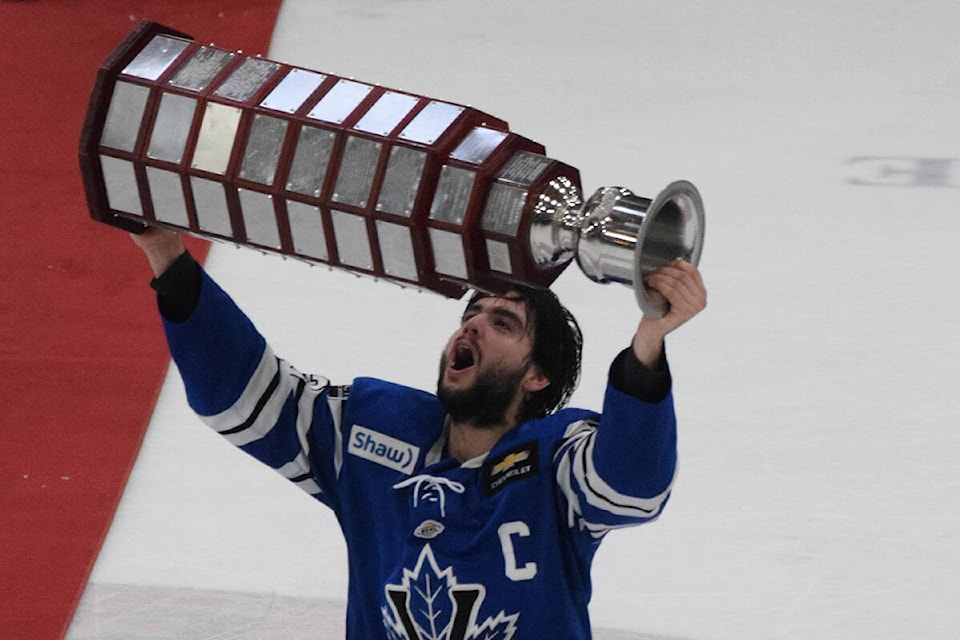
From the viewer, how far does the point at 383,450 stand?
2924 millimetres

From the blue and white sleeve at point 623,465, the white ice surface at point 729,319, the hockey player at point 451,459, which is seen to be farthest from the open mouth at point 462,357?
the white ice surface at point 729,319

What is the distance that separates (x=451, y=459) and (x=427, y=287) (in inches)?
20.0

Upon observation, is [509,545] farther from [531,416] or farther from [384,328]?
[384,328]

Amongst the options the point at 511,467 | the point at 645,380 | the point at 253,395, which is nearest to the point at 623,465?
the point at 645,380

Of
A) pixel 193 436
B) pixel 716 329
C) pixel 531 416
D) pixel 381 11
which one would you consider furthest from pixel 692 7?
pixel 531 416

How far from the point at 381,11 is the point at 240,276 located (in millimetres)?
1731

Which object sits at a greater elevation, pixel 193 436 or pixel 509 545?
pixel 509 545

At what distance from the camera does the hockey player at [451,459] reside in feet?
9.11

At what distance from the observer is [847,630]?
3857 millimetres

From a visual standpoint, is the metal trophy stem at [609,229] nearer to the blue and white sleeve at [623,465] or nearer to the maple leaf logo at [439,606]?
the blue and white sleeve at [623,465]

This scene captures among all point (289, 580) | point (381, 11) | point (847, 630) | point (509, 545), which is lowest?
point (289, 580)

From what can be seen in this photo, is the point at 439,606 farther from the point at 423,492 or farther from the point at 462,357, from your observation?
the point at 462,357

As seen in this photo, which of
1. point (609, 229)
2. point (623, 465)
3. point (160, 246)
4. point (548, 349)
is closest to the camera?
point (609, 229)

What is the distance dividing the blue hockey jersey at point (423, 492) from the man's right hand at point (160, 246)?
2.9 inches
